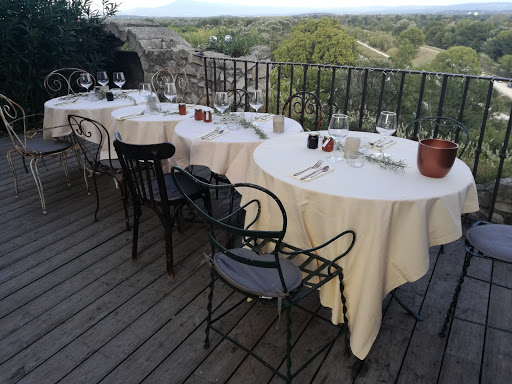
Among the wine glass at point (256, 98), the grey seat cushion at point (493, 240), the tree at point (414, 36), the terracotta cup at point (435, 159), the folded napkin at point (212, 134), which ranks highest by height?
the tree at point (414, 36)

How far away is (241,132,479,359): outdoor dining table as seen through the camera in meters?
1.46

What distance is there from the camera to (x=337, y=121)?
6.15 feet

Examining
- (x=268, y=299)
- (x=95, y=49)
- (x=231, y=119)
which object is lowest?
(x=268, y=299)

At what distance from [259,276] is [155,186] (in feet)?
3.98

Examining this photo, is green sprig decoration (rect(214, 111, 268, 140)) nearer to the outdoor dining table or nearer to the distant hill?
the outdoor dining table

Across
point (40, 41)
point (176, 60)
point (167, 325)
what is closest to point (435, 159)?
point (167, 325)

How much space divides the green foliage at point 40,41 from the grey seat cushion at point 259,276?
5.21 m

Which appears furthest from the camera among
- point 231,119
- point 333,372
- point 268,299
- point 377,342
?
point 231,119

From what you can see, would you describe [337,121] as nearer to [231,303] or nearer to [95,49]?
[231,303]

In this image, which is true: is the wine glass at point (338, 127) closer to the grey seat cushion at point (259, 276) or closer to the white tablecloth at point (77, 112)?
the grey seat cushion at point (259, 276)

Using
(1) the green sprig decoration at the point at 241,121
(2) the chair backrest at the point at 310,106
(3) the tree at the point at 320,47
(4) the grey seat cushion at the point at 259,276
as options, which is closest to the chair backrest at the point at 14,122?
(1) the green sprig decoration at the point at 241,121

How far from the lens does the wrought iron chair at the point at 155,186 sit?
78.1 inches

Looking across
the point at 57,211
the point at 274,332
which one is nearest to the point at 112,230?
the point at 57,211

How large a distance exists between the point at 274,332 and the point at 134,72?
5.83 meters
